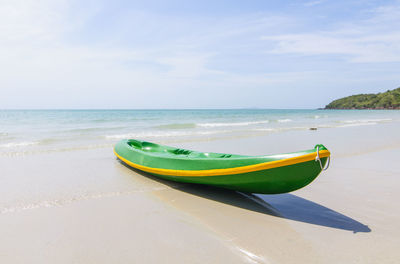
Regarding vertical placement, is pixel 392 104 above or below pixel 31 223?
above

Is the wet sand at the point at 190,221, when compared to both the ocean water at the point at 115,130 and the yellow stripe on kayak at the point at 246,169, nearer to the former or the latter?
the yellow stripe on kayak at the point at 246,169

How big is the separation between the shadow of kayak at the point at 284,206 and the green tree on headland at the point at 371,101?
10300 centimetres

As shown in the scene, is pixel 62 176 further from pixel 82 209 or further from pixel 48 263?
pixel 48 263

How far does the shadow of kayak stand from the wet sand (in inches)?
0.6

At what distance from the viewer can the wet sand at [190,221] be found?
2.84 m

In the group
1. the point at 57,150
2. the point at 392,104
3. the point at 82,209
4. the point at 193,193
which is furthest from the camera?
the point at 392,104

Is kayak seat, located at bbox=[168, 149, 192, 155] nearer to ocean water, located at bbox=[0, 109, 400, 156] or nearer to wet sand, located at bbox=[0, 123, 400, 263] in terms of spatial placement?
wet sand, located at bbox=[0, 123, 400, 263]

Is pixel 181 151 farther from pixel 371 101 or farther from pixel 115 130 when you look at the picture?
pixel 371 101

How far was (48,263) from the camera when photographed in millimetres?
2684

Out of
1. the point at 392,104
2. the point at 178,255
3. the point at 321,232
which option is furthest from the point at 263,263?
the point at 392,104

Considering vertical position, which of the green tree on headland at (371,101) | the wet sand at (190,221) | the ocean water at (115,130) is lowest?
the wet sand at (190,221)

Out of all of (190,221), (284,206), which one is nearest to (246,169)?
(284,206)

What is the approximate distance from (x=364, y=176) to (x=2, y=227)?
21.7 feet

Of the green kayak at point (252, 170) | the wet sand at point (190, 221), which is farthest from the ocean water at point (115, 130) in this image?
the green kayak at point (252, 170)
